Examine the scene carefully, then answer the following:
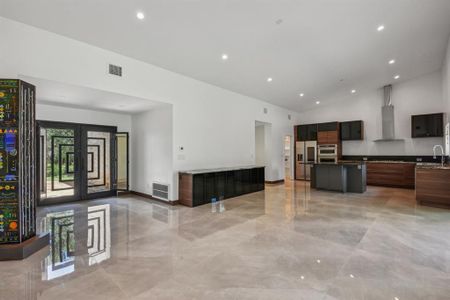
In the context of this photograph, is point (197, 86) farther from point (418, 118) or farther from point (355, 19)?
point (418, 118)

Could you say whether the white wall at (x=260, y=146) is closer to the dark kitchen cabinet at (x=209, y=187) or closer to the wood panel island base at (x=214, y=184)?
the wood panel island base at (x=214, y=184)

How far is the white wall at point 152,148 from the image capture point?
591cm

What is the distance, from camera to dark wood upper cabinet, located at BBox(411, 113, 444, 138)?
7598 mm

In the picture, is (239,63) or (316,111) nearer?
(239,63)

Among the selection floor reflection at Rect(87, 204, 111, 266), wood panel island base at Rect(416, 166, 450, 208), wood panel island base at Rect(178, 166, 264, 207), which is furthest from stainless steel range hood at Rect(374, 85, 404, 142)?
floor reflection at Rect(87, 204, 111, 266)

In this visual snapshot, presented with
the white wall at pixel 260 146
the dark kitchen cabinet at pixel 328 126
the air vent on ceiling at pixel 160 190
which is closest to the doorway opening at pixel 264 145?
the white wall at pixel 260 146

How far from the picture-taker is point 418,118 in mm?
8000

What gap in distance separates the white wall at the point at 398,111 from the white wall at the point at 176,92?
277 centimetres

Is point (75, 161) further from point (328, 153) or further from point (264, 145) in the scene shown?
point (328, 153)

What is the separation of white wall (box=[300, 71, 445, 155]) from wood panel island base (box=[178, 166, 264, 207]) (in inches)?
205

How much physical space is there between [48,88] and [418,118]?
1085 cm

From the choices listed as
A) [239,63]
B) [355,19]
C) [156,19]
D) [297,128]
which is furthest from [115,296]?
[297,128]

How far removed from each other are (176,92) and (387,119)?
8.10 meters

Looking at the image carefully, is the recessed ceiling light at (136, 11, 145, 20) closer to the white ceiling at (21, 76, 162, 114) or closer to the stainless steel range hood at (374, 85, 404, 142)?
the white ceiling at (21, 76, 162, 114)
